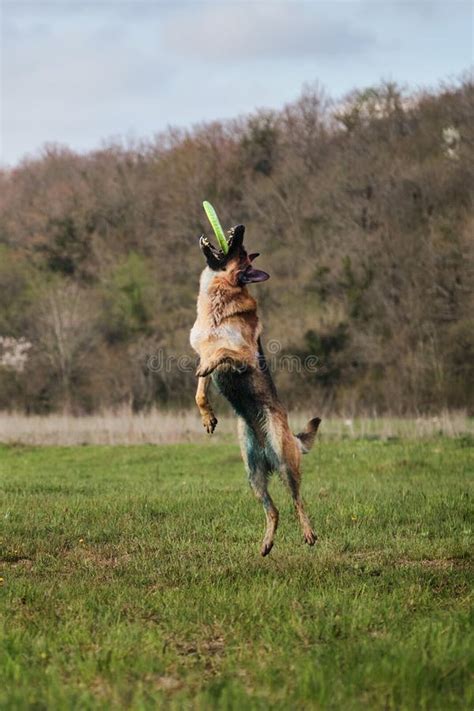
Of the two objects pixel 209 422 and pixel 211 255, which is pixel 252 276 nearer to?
pixel 211 255

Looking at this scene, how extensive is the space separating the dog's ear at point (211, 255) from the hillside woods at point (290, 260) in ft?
91.7

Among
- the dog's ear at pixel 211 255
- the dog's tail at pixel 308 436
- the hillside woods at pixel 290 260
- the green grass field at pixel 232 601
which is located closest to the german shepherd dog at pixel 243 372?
the dog's ear at pixel 211 255

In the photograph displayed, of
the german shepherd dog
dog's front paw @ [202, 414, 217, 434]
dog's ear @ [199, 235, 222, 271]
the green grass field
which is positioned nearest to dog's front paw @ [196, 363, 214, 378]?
the german shepherd dog

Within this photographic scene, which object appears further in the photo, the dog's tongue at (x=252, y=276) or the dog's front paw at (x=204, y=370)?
the dog's tongue at (x=252, y=276)

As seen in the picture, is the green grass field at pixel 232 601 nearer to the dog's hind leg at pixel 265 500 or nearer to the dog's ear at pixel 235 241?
the dog's hind leg at pixel 265 500

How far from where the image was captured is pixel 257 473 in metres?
8.69

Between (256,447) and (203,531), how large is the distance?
234cm

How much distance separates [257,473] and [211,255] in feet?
5.66

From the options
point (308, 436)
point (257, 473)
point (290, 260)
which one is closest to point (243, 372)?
point (257, 473)

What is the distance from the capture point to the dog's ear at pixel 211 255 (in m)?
8.51

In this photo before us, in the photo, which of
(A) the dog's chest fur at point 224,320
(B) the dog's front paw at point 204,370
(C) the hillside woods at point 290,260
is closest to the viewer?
(B) the dog's front paw at point 204,370

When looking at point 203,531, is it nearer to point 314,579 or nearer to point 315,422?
point 315,422

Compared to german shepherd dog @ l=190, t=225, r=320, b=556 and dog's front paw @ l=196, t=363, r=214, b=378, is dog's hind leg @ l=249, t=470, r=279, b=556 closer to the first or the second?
german shepherd dog @ l=190, t=225, r=320, b=556

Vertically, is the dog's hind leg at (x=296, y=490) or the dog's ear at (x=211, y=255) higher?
the dog's ear at (x=211, y=255)
